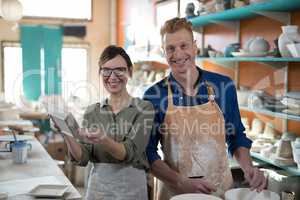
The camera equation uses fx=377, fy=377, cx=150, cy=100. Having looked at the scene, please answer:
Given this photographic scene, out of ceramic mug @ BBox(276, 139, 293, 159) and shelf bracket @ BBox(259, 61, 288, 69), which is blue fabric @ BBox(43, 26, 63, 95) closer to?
shelf bracket @ BBox(259, 61, 288, 69)

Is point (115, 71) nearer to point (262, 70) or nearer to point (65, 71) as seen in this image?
point (262, 70)

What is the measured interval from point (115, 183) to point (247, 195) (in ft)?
1.92

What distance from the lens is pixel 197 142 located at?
1.90 meters

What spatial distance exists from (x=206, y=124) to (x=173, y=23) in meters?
0.54

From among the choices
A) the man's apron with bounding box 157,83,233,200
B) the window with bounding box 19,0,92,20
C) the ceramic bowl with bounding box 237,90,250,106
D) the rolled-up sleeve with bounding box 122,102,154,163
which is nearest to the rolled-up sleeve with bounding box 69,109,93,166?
the rolled-up sleeve with bounding box 122,102,154,163

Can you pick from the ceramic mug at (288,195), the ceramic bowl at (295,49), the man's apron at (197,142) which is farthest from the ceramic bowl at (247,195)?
the ceramic bowl at (295,49)

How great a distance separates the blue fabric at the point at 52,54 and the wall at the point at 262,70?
11.8 feet

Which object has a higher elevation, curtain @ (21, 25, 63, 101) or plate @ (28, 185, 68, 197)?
curtain @ (21, 25, 63, 101)

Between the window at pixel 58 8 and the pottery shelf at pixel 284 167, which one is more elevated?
the window at pixel 58 8

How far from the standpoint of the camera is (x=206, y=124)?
76.4 inches

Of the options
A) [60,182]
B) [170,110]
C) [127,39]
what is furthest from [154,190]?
[127,39]

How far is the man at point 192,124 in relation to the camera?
1854 mm

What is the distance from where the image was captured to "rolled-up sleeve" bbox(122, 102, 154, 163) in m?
1.68

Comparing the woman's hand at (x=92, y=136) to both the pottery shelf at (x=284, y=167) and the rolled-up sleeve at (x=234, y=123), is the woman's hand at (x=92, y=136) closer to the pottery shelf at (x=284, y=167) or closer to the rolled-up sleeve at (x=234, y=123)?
the rolled-up sleeve at (x=234, y=123)
